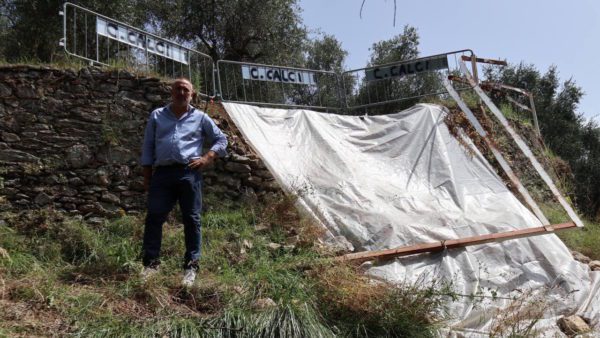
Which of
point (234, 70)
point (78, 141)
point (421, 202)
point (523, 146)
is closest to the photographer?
point (78, 141)

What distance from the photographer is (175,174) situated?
3.94 meters

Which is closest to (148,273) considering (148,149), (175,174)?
(175,174)

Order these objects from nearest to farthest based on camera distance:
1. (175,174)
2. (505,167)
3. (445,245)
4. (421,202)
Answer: (175,174) < (445,245) < (421,202) < (505,167)

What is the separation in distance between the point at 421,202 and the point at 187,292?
3.21 m

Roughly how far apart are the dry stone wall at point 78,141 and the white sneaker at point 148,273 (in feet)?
5.47

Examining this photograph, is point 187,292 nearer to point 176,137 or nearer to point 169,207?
point 169,207

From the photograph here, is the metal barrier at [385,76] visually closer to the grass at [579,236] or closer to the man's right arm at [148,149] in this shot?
the grass at [579,236]

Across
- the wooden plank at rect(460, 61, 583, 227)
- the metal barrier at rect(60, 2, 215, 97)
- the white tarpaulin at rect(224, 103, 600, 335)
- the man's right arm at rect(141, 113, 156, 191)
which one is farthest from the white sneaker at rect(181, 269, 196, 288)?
the wooden plank at rect(460, 61, 583, 227)

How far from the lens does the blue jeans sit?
12.7 ft

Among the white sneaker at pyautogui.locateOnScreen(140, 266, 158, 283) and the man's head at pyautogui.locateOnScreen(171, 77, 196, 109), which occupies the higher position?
the man's head at pyautogui.locateOnScreen(171, 77, 196, 109)

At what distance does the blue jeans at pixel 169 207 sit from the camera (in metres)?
3.88

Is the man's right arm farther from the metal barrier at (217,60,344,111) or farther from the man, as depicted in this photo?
the metal barrier at (217,60,344,111)

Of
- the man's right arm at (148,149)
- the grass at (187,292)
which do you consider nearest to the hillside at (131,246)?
the grass at (187,292)

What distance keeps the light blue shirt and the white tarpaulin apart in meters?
1.68
